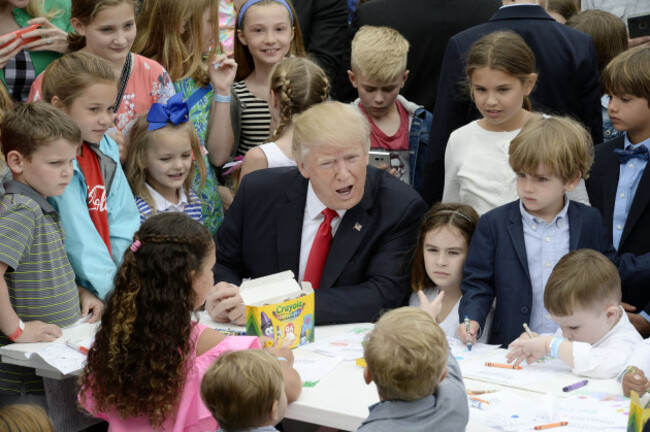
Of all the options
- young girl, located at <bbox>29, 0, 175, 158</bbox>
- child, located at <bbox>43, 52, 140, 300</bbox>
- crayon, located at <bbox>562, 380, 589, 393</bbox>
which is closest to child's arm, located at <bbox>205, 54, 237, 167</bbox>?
young girl, located at <bbox>29, 0, 175, 158</bbox>

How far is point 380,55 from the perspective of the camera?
16.9 ft

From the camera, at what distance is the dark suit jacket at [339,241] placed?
412 cm

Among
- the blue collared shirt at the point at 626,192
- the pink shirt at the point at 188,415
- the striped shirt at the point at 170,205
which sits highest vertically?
the blue collared shirt at the point at 626,192

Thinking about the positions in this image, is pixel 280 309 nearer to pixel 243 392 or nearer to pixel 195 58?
pixel 243 392

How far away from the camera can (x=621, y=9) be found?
6578 millimetres

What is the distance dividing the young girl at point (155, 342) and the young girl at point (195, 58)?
187 centimetres

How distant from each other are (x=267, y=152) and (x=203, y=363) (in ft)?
5.39

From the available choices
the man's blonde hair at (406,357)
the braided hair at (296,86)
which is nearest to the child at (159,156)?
the braided hair at (296,86)

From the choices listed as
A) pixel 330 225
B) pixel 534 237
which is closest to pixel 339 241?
pixel 330 225

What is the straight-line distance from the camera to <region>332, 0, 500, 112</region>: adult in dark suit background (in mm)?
5668

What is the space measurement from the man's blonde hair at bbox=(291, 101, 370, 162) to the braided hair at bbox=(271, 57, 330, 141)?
1.49 ft

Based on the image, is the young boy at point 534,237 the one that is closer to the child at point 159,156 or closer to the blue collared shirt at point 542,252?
the blue collared shirt at point 542,252

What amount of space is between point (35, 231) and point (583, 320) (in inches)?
89.3

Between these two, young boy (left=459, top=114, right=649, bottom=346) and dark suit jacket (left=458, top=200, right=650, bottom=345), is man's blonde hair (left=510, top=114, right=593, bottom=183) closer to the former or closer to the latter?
young boy (left=459, top=114, right=649, bottom=346)
